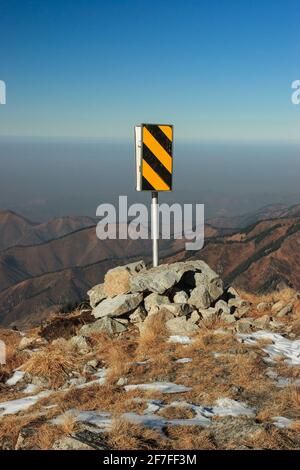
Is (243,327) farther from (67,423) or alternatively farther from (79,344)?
(67,423)

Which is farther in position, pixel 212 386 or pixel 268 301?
pixel 268 301

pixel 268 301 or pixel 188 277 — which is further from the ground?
pixel 188 277

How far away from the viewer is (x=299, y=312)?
38.5 feet

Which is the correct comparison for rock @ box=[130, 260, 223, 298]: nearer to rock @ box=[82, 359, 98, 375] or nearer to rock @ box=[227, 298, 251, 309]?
rock @ box=[227, 298, 251, 309]

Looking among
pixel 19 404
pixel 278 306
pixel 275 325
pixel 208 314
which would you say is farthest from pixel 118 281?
pixel 19 404

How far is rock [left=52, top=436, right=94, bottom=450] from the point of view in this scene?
5065 millimetres

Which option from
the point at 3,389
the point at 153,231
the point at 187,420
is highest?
the point at 153,231

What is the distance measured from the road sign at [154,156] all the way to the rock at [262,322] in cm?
388

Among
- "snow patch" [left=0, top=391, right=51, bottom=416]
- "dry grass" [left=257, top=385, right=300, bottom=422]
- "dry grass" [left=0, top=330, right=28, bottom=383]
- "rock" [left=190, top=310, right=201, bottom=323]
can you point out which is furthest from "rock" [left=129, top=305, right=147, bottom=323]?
"dry grass" [left=257, top=385, right=300, bottom=422]

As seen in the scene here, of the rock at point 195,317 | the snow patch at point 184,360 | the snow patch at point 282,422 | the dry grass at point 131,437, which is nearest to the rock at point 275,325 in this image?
the rock at point 195,317

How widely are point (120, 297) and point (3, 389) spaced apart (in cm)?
394
